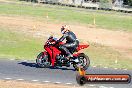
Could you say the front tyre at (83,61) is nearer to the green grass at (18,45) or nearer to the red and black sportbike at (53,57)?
the red and black sportbike at (53,57)

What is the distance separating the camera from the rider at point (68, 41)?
752 inches

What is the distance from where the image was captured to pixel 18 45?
3008 centimetres

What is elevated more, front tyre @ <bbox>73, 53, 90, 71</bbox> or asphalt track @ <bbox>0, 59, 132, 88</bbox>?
front tyre @ <bbox>73, 53, 90, 71</bbox>

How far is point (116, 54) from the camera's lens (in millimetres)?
30438

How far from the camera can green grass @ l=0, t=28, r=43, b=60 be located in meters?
25.6

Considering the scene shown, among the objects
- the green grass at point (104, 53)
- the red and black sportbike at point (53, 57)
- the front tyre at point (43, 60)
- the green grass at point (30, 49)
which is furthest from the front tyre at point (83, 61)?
the green grass at point (104, 53)

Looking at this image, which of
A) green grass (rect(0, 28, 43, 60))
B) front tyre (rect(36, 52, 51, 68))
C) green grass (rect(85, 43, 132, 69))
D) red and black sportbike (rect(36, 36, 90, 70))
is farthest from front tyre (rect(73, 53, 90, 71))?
green grass (rect(85, 43, 132, 69))

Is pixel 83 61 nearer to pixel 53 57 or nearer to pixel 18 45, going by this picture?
pixel 53 57

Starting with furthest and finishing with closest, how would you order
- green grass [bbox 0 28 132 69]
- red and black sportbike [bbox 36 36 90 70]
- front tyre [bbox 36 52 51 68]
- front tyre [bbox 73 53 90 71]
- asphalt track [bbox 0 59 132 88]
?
green grass [bbox 0 28 132 69], front tyre [bbox 36 52 51 68], red and black sportbike [bbox 36 36 90 70], front tyre [bbox 73 53 90 71], asphalt track [bbox 0 59 132 88]

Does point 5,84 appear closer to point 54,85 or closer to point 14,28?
point 54,85

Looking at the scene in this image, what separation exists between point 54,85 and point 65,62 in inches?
137

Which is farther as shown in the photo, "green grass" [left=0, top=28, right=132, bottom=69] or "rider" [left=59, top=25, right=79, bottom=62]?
"green grass" [left=0, top=28, right=132, bottom=69]

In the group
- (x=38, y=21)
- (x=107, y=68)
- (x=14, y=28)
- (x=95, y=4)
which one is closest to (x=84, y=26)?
(x=38, y=21)

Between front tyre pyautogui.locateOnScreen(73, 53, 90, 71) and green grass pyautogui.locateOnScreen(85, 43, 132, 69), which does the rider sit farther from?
green grass pyautogui.locateOnScreen(85, 43, 132, 69)
